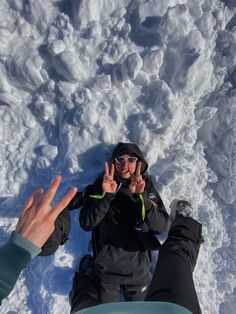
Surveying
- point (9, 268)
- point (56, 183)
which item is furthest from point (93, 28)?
point (9, 268)

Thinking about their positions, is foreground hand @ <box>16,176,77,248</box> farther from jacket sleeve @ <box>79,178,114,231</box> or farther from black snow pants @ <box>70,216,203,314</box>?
jacket sleeve @ <box>79,178,114,231</box>

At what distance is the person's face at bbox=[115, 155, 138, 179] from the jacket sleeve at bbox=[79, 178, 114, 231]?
0.55 feet

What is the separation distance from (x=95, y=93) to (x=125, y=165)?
58cm

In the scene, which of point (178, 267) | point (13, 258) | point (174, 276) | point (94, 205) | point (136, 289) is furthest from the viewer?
point (136, 289)

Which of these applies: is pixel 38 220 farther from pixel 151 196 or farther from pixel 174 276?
pixel 151 196

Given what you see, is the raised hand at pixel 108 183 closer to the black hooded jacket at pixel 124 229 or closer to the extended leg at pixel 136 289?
the black hooded jacket at pixel 124 229

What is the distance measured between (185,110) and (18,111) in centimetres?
130

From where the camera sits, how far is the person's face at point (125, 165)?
2.64 meters

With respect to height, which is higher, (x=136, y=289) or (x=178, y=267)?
(x=178, y=267)

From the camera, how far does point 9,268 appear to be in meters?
1.34

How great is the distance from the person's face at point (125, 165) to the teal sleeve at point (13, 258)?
132cm

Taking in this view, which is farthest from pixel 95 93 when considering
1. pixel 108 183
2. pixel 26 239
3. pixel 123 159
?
pixel 26 239

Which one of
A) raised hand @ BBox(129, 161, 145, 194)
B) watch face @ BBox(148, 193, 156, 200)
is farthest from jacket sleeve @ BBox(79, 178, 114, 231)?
watch face @ BBox(148, 193, 156, 200)

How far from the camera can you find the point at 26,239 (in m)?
1.41
